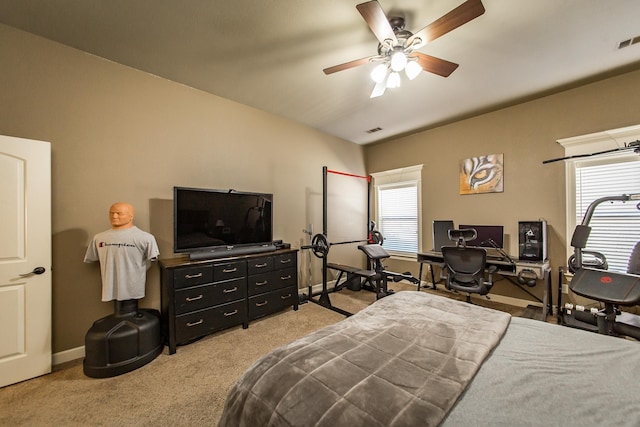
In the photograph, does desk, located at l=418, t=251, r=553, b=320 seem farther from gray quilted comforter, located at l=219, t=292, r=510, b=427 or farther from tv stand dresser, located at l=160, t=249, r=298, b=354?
tv stand dresser, located at l=160, t=249, r=298, b=354

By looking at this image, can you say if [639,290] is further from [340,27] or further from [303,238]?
[303,238]

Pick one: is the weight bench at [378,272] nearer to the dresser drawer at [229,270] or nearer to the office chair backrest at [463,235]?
the office chair backrest at [463,235]

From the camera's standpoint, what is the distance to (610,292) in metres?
2.11

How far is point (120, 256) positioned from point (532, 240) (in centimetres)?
482

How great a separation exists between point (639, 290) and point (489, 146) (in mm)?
2521

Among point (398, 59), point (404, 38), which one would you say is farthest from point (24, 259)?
point (404, 38)

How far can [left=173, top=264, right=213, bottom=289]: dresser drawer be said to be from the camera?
250 centimetres

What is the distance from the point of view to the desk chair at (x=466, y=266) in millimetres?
3053

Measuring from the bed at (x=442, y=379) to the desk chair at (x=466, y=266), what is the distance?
5.64ft

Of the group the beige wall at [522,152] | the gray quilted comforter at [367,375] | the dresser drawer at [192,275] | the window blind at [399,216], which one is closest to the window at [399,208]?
the window blind at [399,216]

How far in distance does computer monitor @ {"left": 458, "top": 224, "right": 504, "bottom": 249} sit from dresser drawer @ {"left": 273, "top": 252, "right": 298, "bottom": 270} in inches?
109

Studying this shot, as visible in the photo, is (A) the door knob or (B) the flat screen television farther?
(B) the flat screen television

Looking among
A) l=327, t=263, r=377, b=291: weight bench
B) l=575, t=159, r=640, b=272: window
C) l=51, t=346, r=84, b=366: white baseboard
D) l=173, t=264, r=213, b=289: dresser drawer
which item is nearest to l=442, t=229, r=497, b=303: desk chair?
l=327, t=263, r=377, b=291: weight bench

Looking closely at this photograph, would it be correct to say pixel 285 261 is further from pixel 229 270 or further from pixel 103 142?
pixel 103 142
